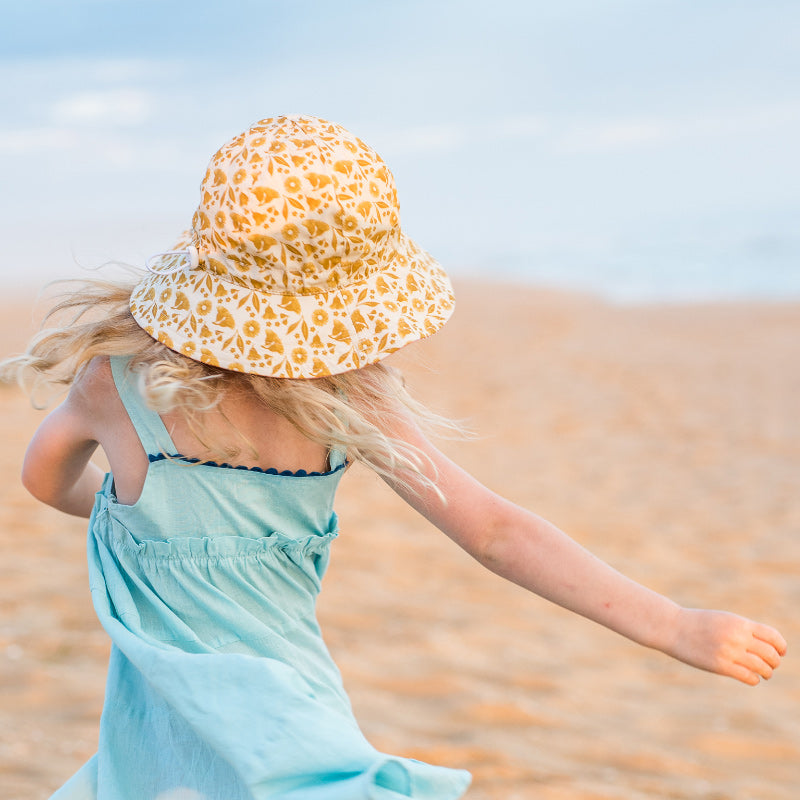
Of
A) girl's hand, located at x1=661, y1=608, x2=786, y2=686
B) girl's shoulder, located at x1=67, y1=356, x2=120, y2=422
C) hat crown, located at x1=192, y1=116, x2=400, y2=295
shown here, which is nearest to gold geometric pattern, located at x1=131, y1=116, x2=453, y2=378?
hat crown, located at x1=192, y1=116, x2=400, y2=295

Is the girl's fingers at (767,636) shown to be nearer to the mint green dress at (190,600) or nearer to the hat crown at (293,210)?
the mint green dress at (190,600)

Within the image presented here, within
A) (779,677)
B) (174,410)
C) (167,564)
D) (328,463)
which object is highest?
(174,410)

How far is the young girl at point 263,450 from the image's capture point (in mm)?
1510

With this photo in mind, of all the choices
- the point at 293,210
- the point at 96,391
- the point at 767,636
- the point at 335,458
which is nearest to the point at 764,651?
the point at 767,636

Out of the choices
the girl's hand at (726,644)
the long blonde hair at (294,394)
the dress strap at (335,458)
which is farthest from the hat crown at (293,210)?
the girl's hand at (726,644)

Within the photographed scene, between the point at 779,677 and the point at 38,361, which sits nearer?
the point at 38,361

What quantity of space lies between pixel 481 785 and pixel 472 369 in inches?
332

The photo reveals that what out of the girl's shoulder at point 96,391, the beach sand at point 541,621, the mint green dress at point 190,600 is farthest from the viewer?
the beach sand at point 541,621

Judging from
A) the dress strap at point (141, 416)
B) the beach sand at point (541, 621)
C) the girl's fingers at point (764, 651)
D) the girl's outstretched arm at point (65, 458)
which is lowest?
the beach sand at point (541, 621)

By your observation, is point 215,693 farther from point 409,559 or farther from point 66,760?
point 409,559

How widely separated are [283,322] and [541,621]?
2.98 m

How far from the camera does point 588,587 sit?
1525mm

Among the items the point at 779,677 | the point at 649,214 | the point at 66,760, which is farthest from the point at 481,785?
the point at 649,214

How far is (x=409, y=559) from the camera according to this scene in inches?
191
